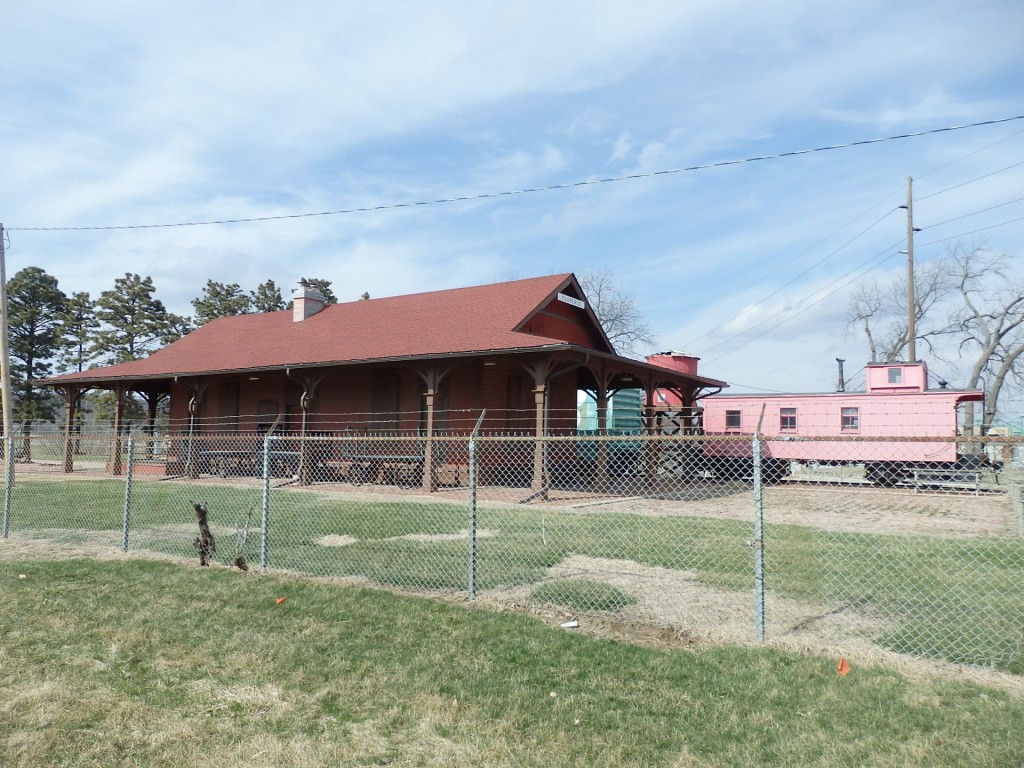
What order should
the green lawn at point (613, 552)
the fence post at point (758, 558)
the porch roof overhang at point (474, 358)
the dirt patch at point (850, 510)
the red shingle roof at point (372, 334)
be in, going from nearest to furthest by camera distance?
the fence post at point (758, 558), the green lawn at point (613, 552), the dirt patch at point (850, 510), the porch roof overhang at point (474, 358), the red shingle roof at point (372, 334)

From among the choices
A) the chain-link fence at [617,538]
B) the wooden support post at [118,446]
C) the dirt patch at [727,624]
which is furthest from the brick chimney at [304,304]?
the dirt patch at [727,624]

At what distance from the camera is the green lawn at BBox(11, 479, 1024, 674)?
20.9 ft

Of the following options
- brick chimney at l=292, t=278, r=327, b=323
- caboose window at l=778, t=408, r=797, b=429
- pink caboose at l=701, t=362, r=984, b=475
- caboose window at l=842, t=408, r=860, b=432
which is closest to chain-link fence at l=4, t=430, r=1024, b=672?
pink caboose at l=701, t=362, r=984, b=475

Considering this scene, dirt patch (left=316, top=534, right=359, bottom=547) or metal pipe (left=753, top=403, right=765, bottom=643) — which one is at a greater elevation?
metal pipe (left=753, top=403, right=765, bottom=643)

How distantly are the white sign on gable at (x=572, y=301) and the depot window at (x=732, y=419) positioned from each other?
20.1 ft

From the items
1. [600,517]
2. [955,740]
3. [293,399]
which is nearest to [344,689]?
[955,740]

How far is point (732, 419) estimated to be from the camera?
81.3 feet

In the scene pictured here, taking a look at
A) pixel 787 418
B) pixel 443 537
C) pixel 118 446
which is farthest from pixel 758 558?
pixel 118 446

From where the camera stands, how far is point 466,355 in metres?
17.7

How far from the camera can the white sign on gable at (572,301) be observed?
23297mm

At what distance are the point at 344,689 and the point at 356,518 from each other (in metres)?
7.95

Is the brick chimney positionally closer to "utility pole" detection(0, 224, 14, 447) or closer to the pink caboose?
"utility pole" detection(0, 224, 14, 447)

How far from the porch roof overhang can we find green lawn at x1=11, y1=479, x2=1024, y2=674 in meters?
4.40

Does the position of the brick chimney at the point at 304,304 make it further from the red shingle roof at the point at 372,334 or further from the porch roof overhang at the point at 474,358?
the porch roof overhang at the point at 474,358
